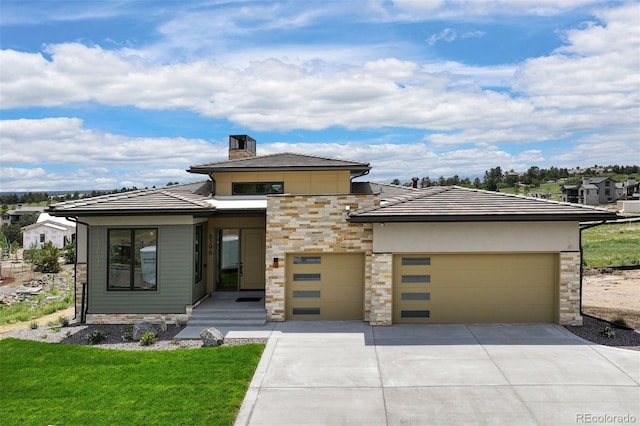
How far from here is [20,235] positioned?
7181 cm

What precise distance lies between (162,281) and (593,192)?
285 ft

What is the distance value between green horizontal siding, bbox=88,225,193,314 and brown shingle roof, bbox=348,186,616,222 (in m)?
4.99

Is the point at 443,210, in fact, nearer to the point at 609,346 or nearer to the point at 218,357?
the point at 609,346

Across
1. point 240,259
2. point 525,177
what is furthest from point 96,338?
point 525,177

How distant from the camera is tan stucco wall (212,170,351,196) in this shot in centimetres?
1788

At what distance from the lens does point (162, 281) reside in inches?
544

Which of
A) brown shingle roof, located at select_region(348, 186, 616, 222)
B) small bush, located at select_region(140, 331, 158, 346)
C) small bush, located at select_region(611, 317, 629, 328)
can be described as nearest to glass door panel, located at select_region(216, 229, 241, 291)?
small bush, located at select_region(140, 331, 158, 346)

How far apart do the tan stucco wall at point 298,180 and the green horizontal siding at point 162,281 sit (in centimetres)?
441

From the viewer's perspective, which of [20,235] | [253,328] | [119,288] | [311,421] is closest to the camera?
[311,421]

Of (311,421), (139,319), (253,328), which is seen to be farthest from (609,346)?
(139,319)

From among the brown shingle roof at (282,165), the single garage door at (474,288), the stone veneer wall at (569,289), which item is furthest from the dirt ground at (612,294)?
the brown shingle roof at (282,165)

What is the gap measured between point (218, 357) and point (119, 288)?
517 centimetres

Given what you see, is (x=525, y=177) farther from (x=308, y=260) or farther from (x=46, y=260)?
(x=308, y=260)

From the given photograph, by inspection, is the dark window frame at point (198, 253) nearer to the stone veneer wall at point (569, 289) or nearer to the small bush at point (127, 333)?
the small bush at point (127, 333)
